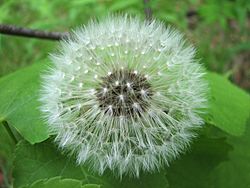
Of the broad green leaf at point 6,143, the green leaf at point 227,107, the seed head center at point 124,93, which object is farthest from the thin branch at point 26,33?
→ the green leaf at point 227,107

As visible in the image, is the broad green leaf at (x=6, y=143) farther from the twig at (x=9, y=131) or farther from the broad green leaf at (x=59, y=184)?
the broad green leaf at (x=59, y=184)

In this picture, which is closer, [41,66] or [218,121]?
[218,121]

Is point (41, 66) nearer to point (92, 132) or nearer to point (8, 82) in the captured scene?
point (8, 82)

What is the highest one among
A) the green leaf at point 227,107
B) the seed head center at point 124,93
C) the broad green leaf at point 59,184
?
Answer: the green leaf at point 227,107

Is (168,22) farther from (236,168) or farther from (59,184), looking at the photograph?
(59,184)

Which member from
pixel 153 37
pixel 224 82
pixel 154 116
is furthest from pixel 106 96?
pixel 224 82

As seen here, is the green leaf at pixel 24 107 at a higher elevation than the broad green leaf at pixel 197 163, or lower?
higher
